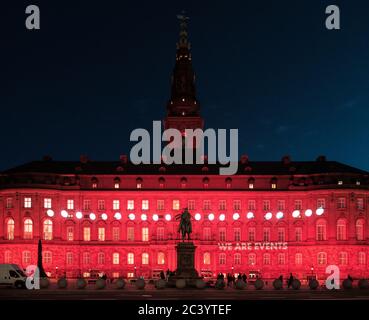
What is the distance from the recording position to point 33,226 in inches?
4365

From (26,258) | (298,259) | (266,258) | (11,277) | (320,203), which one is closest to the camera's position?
(11,277)

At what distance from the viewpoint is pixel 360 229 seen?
112 metres

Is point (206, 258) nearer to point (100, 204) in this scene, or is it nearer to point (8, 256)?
point (100, 204)

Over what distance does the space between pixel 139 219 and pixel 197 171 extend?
1093 cm

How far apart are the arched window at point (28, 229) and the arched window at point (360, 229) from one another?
4478 cm

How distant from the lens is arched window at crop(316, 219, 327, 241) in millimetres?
111562

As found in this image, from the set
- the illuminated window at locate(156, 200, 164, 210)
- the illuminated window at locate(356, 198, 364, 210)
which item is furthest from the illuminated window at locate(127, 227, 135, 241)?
the illuminated window at locate(356, 198, 364, 210)

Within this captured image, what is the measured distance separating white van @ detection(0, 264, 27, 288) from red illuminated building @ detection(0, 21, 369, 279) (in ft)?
129

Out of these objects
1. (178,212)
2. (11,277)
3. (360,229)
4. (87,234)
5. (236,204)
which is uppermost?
(236,204)

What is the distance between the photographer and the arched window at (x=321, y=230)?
111562 millimetres

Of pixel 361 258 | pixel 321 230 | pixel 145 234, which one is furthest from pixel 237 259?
pixel 361 258

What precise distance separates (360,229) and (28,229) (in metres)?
45.8

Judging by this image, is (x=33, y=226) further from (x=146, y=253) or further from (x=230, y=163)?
(x=230, y=163)
